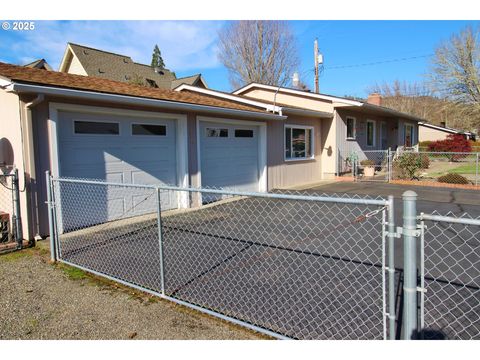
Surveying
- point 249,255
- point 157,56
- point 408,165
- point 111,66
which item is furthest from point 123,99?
point 157,56

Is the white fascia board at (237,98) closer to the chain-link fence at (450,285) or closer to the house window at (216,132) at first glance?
the house window at (216,132)

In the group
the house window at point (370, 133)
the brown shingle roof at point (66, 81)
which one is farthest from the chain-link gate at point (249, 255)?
the house window at point (370, 133)

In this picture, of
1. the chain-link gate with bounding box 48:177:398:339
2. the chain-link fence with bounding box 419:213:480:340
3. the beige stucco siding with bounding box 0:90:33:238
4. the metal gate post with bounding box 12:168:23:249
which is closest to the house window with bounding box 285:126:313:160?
the chain-link gate with bounding box 48:177:398:339

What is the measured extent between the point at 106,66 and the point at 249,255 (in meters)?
23.3

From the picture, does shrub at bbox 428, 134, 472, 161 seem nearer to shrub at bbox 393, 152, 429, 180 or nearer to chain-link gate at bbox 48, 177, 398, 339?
shrub at bbox 393, 152, 429, 180

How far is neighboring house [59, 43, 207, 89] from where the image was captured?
23125mm

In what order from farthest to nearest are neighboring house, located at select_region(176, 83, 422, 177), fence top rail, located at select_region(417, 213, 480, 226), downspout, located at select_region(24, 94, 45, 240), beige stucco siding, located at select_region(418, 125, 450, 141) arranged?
beige stucco siding, located at select_region(418, 125, 450, 141)
neighboring house, located at select_region(176, 83, 422, 177)
downspout, located at select_region(24, 94, 45, 240)
fence top rail, located at select_region(417, 213, 480, 226)

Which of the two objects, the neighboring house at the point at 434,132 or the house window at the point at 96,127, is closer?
the house window at the point at 96,127

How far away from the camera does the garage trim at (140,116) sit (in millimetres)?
6266

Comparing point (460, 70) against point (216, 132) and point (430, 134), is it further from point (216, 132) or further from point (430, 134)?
point (216, 132)

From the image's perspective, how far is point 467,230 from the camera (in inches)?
240

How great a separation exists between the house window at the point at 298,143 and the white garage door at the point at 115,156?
568cm

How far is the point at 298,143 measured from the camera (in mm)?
13852

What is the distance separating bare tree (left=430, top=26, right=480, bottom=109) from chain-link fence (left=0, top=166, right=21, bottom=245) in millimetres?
32426
